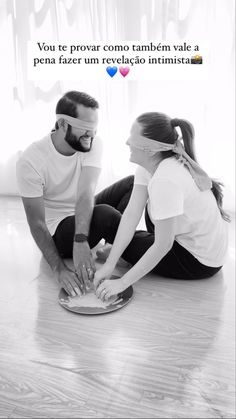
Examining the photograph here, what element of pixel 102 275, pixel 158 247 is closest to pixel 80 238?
pixel 102 275

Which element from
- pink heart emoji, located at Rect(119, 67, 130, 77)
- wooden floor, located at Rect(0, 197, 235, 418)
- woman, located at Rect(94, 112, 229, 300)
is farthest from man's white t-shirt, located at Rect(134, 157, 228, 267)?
pink heart emoji, located at Rect(119, 67, 130, 77)

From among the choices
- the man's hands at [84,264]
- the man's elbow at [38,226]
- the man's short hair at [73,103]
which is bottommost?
the man's hands at [84,264]

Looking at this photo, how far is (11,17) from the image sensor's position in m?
2.83

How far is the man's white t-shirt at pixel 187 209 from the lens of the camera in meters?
1.59

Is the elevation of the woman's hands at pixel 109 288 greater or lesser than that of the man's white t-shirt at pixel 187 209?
lesser

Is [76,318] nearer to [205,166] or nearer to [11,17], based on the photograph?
[205,166]

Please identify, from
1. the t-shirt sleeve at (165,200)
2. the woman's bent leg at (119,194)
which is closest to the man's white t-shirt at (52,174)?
the woman's bent leg at (119,194)

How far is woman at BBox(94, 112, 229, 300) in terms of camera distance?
1614mm

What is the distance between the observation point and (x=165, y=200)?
158 centimetres

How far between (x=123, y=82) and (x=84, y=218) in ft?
3.83

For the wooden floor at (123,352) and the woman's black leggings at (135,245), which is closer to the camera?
the wooden floor at (123,352)

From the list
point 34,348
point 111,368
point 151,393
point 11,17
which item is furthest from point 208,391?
point 11,17

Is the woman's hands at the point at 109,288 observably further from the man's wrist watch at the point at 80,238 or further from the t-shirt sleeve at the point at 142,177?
the t-shirt sleeve at the point at 142,177

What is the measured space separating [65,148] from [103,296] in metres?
0.70
